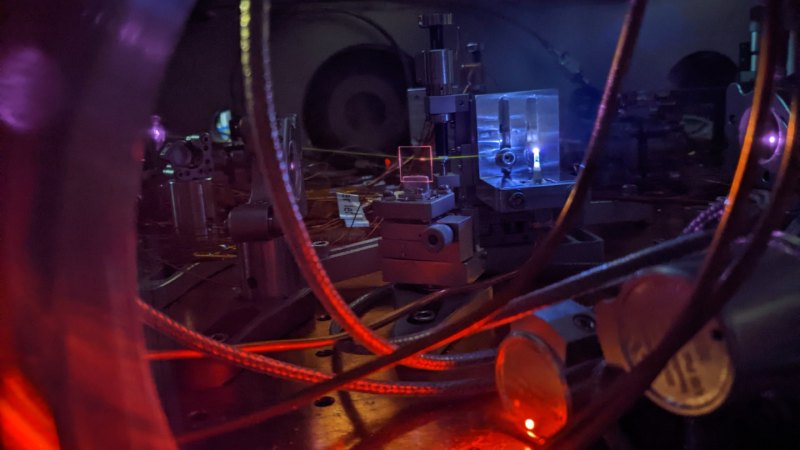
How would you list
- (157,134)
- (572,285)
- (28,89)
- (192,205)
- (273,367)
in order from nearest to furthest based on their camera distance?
(28,89)
(572,285)
(273,367)
(192,205)
(157,134)

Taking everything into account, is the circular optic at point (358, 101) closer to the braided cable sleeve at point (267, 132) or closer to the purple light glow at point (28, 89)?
the braided cable sleeve at point (267, 132)

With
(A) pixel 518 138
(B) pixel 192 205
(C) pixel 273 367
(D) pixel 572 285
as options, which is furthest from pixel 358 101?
(D) pixel 572 285

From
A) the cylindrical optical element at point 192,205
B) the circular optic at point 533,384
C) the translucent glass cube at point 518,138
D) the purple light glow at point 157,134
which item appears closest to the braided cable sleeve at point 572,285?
the circular optic at point 533,384

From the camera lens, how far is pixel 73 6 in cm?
43

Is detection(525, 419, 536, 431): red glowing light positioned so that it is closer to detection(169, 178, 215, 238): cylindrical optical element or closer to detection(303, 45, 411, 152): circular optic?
detection(169, 178, 215, 238): cylindrical optical element

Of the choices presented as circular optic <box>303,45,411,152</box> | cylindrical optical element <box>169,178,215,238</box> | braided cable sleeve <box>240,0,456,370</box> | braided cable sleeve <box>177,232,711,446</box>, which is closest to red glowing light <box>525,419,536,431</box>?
braided cable sleeve <box>177,232,711,446</box>

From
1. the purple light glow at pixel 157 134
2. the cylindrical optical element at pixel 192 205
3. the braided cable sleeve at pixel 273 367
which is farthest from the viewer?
the purple light glow at pixel 157 134

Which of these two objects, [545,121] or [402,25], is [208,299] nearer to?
[545,121]

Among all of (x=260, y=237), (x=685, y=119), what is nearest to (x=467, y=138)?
(x=260, y=237)

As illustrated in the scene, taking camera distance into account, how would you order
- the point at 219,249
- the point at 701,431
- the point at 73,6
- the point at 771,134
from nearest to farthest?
the point at 73,6 → the point at 701,431 → the point at 771,134 → the point at 219,249

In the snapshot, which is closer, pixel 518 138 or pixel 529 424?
pixel 529 424

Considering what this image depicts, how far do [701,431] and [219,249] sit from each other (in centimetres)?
128

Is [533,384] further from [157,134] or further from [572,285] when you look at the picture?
[157,134]

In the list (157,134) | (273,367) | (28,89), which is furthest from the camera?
(157,134)
